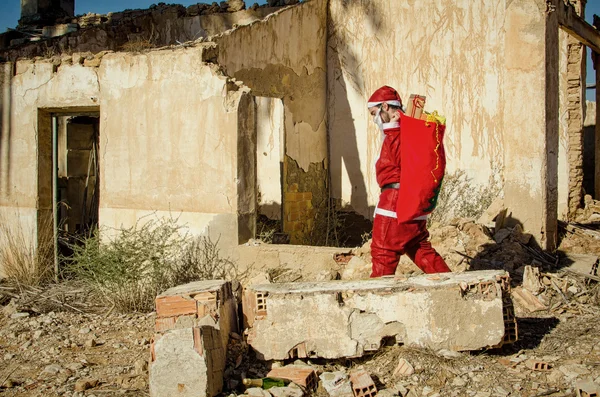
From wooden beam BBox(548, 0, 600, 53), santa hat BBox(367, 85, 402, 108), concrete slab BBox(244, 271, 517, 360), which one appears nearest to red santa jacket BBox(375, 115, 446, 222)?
santa hat BBox(367, 85, 402, 108)

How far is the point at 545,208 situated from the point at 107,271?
4440 millimetres

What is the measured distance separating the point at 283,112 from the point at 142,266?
2.58m

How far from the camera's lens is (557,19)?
7074 mm

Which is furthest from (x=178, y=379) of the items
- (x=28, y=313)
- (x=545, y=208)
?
(x=545, y=208)

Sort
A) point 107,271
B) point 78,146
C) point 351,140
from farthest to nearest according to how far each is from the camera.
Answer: point 78,146 → point 351,140 → point 107,271

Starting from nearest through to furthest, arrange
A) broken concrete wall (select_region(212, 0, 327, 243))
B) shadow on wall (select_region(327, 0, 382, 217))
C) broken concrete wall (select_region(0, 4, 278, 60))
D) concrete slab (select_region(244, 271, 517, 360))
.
Result: concrete slab (select_region(244, 271, 517, 360)) < broken concrete wall (select_region(212, 0, 327, 243)) < shadow on wall (select_region(327, 0, 382, 217)) < broken concrete wall (select_region(0, 4, 278, 60))

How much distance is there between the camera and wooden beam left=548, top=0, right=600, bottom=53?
7183 mm

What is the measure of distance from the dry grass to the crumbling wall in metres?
3.92

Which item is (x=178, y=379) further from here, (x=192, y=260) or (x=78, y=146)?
(x=78, y=146)

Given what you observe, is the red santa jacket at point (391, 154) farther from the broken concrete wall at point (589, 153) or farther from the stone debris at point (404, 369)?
the broken concrete wall at point (589, 153)

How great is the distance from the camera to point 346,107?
30.5ft

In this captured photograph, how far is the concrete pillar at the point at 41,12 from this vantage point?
13.2 metres

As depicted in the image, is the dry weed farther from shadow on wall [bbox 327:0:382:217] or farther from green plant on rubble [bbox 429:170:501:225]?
green plant on rubble [bbox 429:170:501:225]

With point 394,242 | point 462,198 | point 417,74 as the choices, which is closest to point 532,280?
point 394,242
